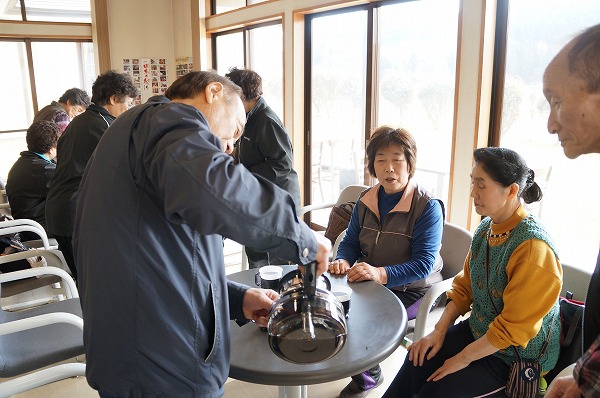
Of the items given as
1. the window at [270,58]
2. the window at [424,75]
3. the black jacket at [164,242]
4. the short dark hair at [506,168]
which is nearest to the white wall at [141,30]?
the window at [270,58]

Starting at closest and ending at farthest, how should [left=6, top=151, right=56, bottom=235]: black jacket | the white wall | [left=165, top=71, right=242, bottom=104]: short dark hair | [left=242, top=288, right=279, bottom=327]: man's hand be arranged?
[left=165, top=71, right=242, bottom=104]: short dark hair
[left=242, top=288, right=279, bottom=327]: man's hand
[left=6, top=151, right=56, bottom=235]: black jacket
the white wall

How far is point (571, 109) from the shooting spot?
2.76ft

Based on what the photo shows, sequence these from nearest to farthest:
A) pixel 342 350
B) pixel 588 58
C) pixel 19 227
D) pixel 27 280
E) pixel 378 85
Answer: pixel 588 58, pixel 342 350, pixel 27 280, pixel 19 227, pixel 378 85

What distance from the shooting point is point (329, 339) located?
39.0 inches

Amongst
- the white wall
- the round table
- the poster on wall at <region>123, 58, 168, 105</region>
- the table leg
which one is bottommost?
the table leg

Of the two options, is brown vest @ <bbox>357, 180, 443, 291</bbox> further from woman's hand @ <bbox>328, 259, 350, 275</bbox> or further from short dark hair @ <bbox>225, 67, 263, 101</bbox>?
short dark hair @ <bbox>225, 67, 263, 101</bbox>

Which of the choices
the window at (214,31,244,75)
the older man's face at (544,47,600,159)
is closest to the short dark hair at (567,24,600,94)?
the older man's face at (544,47,600,159)

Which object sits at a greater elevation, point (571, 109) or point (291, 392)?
point (571, 109)

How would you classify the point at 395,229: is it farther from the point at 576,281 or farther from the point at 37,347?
the point at 37,347

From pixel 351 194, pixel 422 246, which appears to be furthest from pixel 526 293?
pixel 351 194

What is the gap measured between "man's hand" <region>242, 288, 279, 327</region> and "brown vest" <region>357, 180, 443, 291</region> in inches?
30.8

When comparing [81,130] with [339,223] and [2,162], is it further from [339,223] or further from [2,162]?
[2,162]

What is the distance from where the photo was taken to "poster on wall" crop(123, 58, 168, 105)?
6.18 m

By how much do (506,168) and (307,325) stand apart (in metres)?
0.94
